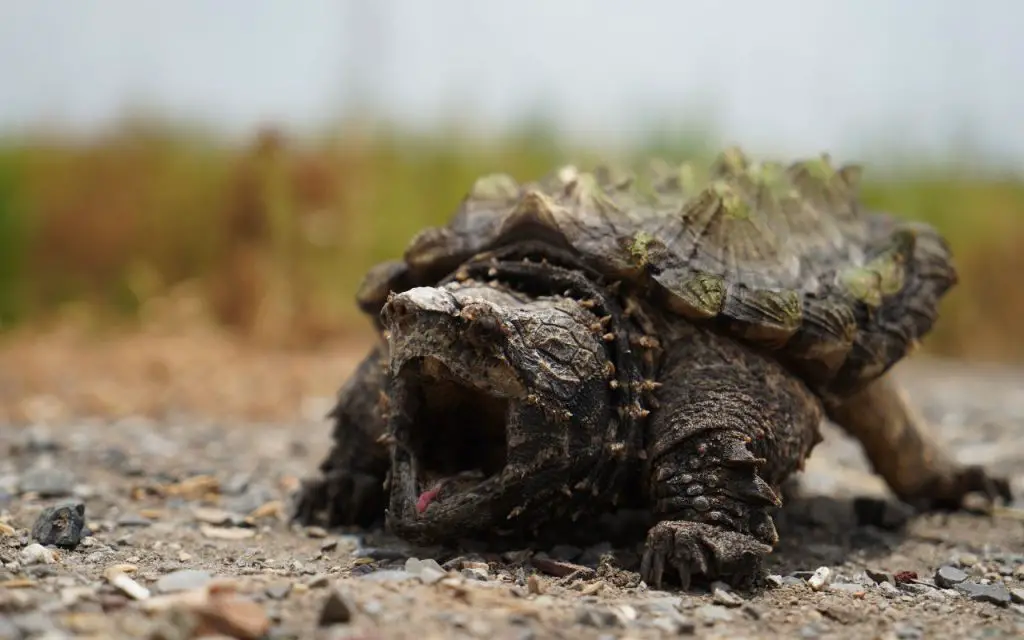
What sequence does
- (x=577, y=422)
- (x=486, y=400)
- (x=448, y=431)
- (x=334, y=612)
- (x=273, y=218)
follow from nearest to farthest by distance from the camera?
(x=334, y=612) → (x=577, y=422) → (x=486, y=400) → (x=448, y=431) → (x=273, y=218)

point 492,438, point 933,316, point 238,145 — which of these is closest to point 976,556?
point 933,316

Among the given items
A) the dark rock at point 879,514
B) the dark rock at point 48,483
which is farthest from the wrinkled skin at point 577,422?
the dark rock at point 48,483

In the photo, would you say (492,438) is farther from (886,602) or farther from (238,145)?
(238,145)

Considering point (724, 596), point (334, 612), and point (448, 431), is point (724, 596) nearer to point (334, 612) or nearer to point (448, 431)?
point (448, 431)

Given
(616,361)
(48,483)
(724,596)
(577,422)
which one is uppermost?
Answer: (616,361)

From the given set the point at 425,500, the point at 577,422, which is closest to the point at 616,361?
the point at 577,422

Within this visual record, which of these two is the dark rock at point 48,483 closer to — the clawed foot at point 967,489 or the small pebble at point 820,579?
the small pebble at point 820,579
